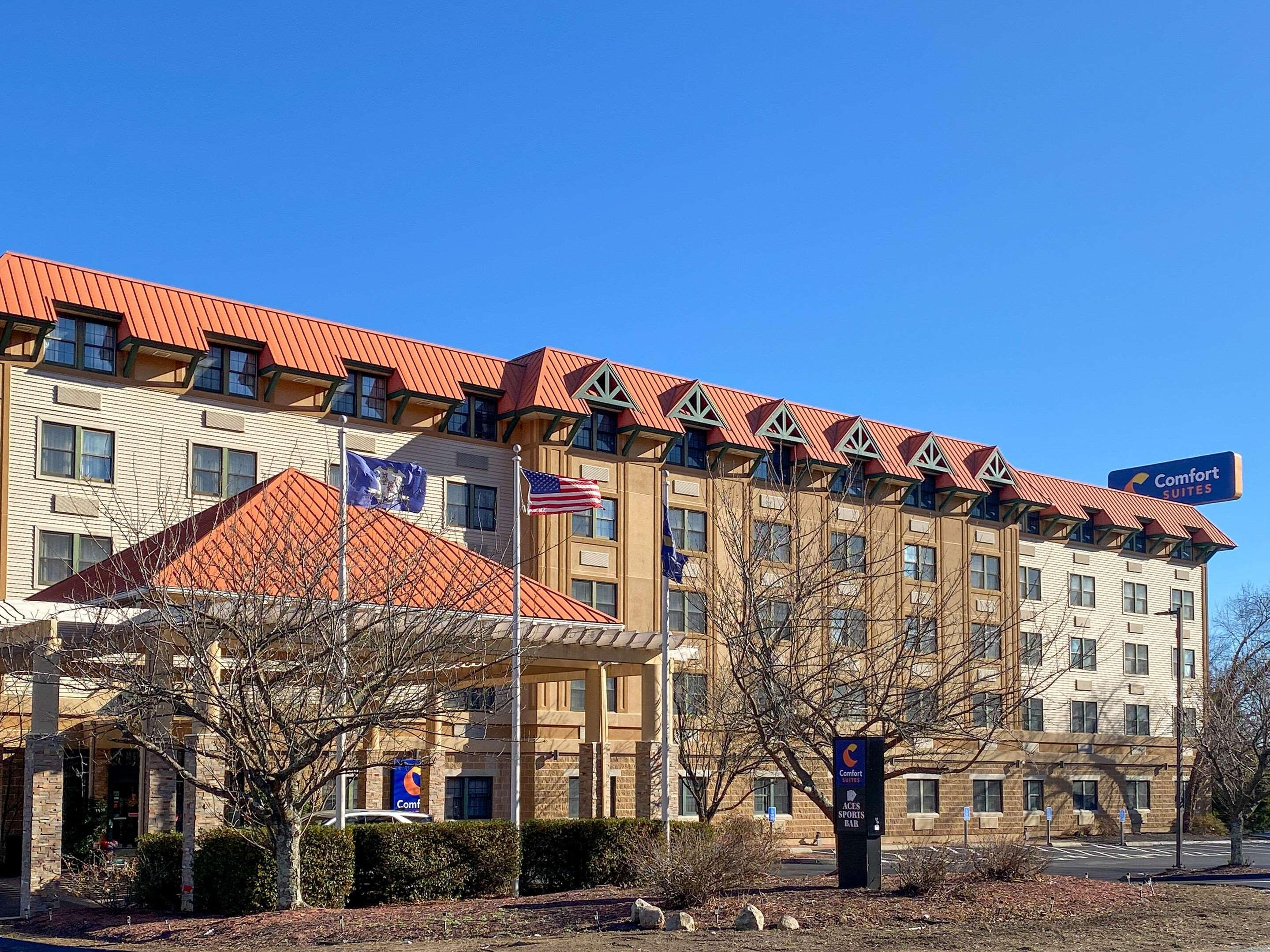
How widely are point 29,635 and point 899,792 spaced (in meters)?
38.9

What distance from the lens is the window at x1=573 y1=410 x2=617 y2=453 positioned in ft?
155

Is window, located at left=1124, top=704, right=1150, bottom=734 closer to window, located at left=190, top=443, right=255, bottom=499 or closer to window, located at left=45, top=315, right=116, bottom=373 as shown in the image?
window, located at left=190, top=443, right=255, bottom=499

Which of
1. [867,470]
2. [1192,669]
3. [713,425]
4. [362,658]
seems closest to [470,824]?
[362,658]

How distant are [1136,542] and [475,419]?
126ft

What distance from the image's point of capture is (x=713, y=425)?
50.4 metres

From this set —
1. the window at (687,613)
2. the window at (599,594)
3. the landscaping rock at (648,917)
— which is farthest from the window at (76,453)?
the landscaping rock at (648,917)

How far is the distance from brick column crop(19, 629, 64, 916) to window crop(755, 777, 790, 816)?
30.2 meters

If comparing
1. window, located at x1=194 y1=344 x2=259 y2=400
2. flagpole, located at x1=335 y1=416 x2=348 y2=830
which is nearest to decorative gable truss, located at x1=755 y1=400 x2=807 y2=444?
window, located at x1=194 y1=344 x2=259 y2=400

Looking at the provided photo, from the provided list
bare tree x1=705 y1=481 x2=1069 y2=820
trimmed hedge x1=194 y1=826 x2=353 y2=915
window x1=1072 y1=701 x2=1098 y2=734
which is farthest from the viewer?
window x1=1072 y1=701 x2=1098 y2=734

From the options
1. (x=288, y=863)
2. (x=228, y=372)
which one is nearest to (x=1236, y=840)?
(x=288, y=863)

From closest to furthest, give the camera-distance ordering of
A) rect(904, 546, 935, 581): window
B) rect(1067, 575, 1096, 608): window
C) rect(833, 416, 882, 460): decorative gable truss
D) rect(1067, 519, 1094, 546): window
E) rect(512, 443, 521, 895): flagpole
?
1. rect(512, 443, 521, 895): flagpole
2. rect(833, 416, 882, 460): decorative gable truss
3. rect(904, 546, 935, 581): window
4. rect(1067, 575, 1096, 608): window
5. rect(1067, 519, 1094, 546): window

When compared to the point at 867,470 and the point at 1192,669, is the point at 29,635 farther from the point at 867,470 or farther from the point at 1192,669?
the point at 1192,669

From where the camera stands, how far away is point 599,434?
1884 inches

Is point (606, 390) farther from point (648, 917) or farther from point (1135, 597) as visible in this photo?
point (1135, 597)
